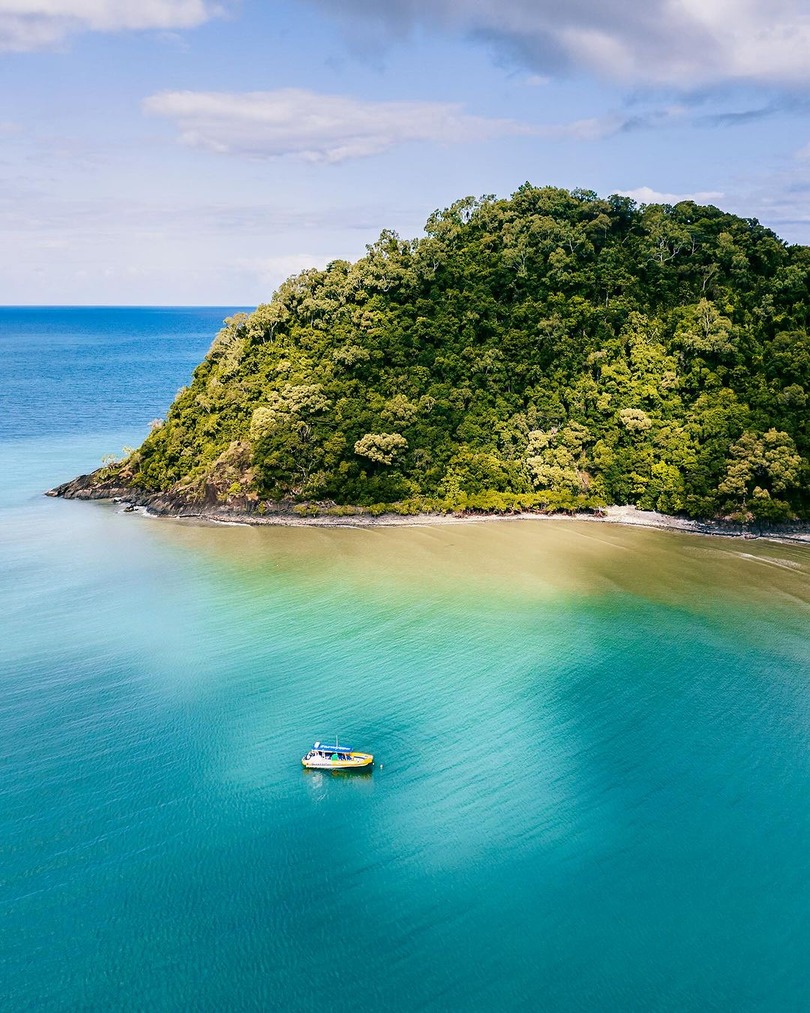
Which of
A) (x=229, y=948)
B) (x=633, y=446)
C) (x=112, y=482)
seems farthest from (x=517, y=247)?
(x=229, y=948)

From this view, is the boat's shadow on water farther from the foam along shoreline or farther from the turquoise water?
the foam along shoreline

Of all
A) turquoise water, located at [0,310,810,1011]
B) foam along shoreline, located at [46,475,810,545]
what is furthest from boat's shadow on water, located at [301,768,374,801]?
foam along shoreline, located at [46,475,810,545]

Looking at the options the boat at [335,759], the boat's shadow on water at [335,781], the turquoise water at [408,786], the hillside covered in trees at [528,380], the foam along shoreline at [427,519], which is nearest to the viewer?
the turquoise water at [408,786]

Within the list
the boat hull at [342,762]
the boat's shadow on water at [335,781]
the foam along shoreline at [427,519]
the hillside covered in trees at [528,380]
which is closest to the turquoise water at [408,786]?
the boat's shadow on water at [335,781]

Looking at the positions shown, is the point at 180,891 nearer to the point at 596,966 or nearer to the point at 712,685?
the point at 596,966

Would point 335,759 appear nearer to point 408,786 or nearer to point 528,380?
point 408,786

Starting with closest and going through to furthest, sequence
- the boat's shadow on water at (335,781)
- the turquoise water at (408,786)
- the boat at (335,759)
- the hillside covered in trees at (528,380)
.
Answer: the turquoise water at (408,786), the boat's shadow on water at (335,781), the boat at (335,759), the hillside covered in trees at (528,380)

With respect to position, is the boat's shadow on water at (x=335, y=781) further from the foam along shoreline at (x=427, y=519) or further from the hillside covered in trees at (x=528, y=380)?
the hillside covered in trees at (x=528, y=380)
